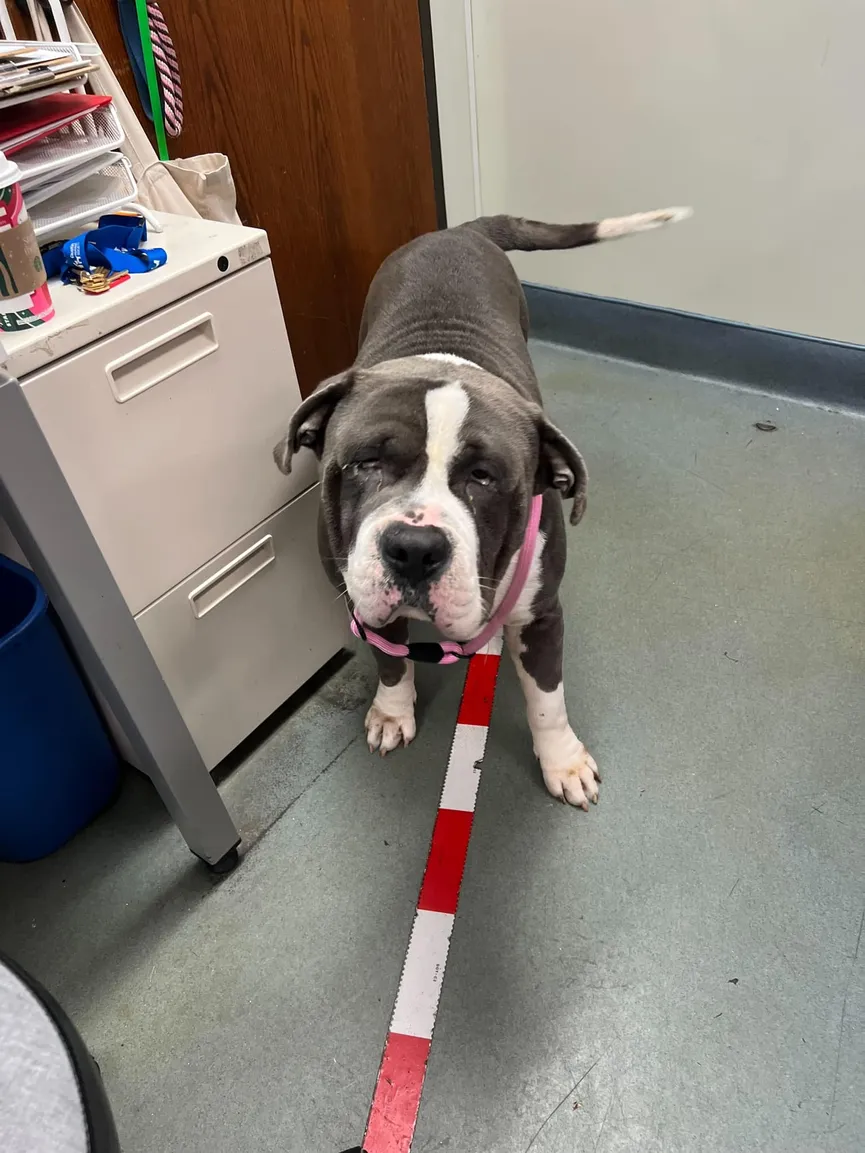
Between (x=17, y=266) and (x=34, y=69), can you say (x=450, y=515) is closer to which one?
(x=17, y=266)

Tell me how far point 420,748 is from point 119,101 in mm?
1468

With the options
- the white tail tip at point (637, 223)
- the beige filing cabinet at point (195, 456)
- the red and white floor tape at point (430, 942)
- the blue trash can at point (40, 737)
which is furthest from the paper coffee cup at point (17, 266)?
the white tail tip at point (637, 223)

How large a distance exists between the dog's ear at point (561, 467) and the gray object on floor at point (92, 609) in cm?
70

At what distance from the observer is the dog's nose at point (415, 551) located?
1058 mm

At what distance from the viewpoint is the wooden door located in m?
1.81

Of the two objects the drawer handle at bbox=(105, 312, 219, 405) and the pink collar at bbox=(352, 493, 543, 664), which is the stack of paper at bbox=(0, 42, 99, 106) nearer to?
the drawer handle at bbox=(105, 312, 219, 405)

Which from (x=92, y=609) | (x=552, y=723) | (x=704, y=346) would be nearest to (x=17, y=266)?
(x=92, y=609)

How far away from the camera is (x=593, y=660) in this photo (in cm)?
187

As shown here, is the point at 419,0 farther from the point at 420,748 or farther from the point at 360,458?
the point at 420,748

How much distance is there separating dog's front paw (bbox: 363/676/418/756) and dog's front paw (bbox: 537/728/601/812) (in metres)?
0.32

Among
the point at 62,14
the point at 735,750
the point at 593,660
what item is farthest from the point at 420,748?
the point at 62,14

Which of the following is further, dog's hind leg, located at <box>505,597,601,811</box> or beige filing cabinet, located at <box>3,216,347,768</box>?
dog's hind leg, located at <box>505,597,601,811</box>

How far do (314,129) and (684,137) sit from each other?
120 centimetres

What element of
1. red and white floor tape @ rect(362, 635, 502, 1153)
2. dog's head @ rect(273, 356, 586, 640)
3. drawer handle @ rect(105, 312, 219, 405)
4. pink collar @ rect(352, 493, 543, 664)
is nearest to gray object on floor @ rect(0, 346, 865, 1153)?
red and white floor tape @ rect(362, 635, 502, 1153)
